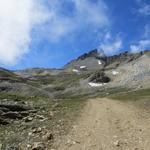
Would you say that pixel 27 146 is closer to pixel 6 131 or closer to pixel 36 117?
pixel 6 131

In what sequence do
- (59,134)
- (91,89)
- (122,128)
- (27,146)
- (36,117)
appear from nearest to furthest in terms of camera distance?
(27,146) → (59,134) → (122,128) → (36,117) → (91,89)

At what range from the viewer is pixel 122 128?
25125 millimetres

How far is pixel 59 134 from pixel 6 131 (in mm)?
3853

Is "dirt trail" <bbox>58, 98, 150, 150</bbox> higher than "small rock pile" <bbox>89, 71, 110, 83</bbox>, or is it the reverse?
"small rock pile" <bbox>89, 71, 110, 83</bbox>

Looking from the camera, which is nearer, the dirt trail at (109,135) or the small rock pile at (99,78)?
the dirt trail at (109,135)

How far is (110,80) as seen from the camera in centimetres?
19538

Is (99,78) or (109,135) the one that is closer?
(109,135)

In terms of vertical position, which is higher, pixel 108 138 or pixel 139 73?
pixel 139 73

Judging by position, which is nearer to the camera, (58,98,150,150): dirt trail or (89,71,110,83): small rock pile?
(58,98,150,150): dirt trail

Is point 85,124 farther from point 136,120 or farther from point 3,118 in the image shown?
point 3,118

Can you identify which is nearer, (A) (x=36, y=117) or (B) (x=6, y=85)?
(A) (x=36, y=117)

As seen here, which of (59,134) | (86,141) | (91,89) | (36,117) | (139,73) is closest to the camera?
(86,141)

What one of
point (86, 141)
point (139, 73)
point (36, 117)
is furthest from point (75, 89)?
point (86, 141)

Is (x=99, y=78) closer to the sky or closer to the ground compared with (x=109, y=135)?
closer to the sky
